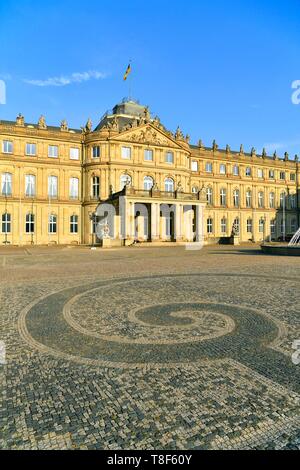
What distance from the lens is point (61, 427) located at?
3.02 metres

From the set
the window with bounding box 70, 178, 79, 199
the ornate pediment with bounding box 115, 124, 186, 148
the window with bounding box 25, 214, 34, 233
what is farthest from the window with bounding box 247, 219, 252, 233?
the window with bounding box 25, 214, 34, 233

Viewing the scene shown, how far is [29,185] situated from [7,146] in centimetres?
644

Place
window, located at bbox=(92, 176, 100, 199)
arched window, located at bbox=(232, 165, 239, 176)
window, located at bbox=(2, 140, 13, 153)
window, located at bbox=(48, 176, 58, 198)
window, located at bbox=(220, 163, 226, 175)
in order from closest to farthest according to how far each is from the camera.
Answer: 1. window, located at bbox=(2, 140, 13, 153)
2. window, located at bbox=(48, 176, 58, 198)
3. window, located at bbox=(92, 176, 100, 199)
4. window, located at bbox=(220, 163, 226, 175)
5. arched window, located at bbox=(232, 165, 239, 176)

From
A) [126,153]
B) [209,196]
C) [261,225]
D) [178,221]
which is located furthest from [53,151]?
[261,225]

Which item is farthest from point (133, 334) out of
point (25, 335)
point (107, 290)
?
point (107, 290)

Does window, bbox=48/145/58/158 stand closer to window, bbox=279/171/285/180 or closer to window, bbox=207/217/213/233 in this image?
window, bbox=207/217/213/233

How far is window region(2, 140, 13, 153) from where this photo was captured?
4509 cm

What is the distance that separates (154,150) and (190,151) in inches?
373

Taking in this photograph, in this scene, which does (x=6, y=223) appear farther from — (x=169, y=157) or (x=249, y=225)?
(x=249, y=225)

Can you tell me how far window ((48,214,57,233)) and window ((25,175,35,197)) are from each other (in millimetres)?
4487

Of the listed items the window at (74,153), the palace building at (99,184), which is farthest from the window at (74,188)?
the window at (74,153)

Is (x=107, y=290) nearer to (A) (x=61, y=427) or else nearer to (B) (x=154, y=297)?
(B) (x=154, y=297)

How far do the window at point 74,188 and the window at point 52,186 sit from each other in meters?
2.39

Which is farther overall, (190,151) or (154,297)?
(190,151)
